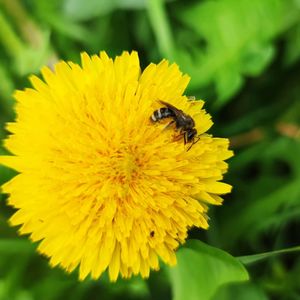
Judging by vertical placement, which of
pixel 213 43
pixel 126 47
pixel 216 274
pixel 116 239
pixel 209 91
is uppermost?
pixel 126 47

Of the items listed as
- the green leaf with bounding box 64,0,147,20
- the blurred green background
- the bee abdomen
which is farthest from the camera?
the green leaf with bounding box 64,0,147,20

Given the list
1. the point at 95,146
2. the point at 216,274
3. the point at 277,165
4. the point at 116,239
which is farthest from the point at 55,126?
the point at 277,165

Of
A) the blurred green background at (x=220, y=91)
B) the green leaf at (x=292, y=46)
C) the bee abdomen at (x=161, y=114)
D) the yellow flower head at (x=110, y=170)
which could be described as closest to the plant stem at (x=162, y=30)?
the blurred green background at (x=220, y=91)

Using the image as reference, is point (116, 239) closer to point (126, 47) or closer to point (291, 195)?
point (291, 195)

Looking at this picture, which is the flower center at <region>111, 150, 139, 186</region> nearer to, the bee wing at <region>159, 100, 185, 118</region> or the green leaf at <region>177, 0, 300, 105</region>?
the bee wing at <region>159, 100, 185, 118</region>

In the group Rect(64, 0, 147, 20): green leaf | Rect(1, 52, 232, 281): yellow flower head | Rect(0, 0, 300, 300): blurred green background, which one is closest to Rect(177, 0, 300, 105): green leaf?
Rect(0, 0, 300, 300): blurred green background

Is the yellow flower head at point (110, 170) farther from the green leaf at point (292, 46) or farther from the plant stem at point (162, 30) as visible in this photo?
the green leaf at point (292, 46)

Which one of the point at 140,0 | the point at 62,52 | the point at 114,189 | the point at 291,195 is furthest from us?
the point at 62,52
